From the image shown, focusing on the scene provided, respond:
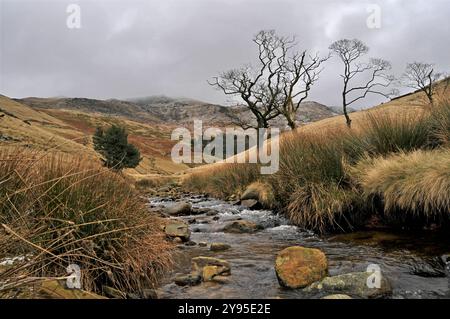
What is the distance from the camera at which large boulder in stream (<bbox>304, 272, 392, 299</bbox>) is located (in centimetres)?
381

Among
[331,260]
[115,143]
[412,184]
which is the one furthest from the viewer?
[115,143]

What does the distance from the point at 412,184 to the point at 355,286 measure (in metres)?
2.34

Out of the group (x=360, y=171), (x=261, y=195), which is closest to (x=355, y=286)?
(x=360, y=171)

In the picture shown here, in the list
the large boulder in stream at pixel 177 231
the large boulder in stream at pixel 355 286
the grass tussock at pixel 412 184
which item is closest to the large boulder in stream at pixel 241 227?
the large boulder in stream at pixel 177 231

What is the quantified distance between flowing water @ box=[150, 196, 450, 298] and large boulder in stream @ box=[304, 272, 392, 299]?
14 cm

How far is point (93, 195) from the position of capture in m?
4.08

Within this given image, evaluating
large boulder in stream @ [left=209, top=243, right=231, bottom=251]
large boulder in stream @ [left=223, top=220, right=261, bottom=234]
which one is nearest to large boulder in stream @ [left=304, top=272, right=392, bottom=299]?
large boulder in stream @ [left=209, top=243, right=231, bottom=251]

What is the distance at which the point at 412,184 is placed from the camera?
5.51 m

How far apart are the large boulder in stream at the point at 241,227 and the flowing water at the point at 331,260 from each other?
0.40 meters

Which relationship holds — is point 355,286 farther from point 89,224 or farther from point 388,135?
point 388,135

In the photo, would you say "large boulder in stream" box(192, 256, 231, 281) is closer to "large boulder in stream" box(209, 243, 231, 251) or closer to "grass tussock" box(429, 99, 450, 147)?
"large boulder in stream" box(209, 243, 231, 251)

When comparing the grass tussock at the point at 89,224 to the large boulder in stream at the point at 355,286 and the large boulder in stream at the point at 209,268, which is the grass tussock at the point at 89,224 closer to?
the large boulder in stream at the point at 209,268
